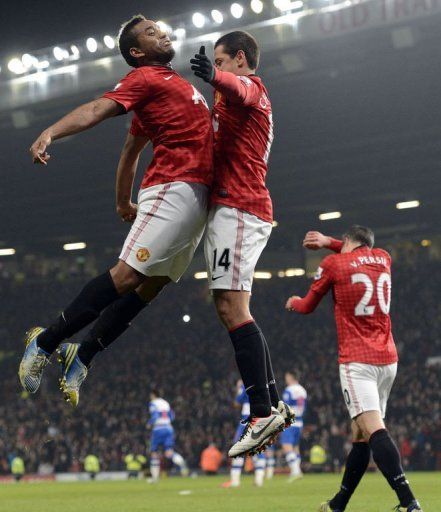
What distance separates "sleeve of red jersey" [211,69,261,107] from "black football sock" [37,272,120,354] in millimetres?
1257

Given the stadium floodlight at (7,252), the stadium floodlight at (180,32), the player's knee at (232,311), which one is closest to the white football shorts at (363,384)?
the player's knee at (232,311)

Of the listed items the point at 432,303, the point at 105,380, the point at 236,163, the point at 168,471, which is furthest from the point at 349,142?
the point at 236,163

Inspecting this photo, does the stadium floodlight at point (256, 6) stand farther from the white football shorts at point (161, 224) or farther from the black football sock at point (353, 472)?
the white football shorts at point (161, 224)

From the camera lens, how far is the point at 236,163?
532 cm

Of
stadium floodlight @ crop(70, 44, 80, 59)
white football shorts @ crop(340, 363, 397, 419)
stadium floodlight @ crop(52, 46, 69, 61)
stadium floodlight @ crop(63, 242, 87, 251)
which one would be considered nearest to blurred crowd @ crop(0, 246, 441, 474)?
stadium floodlight @ crop(63, 242, 87, 251)

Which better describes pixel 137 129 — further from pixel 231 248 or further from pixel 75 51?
pixel 75 51

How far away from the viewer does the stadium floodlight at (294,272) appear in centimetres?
3544

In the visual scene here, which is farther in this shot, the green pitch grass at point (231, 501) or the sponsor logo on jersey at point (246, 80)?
the green pitch grass at point (231, 501)

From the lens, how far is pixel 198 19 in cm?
2111

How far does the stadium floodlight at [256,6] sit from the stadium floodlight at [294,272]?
16.2 metres

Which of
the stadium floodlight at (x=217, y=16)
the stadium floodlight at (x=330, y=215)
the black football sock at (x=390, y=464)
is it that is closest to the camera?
the black football sock at (x=390, y=464)

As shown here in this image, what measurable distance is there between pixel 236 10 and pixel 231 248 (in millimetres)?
16555

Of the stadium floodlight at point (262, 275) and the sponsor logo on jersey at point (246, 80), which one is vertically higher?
the stadium floodlight at point (262, 275)

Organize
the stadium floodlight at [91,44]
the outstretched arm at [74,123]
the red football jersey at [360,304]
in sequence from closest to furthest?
the outstretched arm at [74,123] < the red football jersey at [360,304] < the stadium floodlight at [91,44]
